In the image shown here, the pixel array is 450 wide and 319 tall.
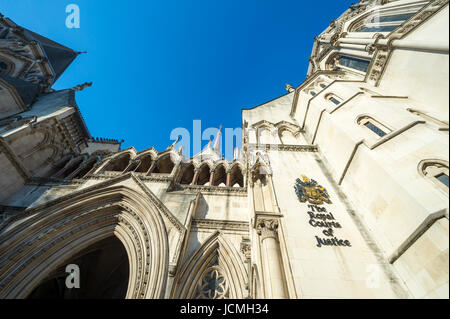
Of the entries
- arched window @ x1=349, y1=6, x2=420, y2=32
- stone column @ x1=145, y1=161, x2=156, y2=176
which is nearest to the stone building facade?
arched window @ x1=349, y1=6, x2=420, y2=32

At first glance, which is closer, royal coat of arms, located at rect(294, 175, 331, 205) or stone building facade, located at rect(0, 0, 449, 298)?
stone building facade, located at rect(0, 0, 449, 298)

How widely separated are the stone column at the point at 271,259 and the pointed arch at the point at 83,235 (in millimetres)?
2934

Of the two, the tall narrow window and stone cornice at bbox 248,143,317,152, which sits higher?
stone cornice at bbox 248,143,317,152

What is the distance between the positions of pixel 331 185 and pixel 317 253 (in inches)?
125

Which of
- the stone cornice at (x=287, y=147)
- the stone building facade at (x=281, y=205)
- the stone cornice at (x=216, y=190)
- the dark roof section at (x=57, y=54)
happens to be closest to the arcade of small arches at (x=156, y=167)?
the stone building facade at (x=281, y=205)

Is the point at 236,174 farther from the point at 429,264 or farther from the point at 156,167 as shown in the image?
the point at 429,264

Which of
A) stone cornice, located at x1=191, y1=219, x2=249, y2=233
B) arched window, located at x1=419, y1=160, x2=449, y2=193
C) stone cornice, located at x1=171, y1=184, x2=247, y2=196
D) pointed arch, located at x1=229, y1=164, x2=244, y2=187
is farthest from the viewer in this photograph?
pointed arch, located at x1=229, y1=164, x2=244, y2=187

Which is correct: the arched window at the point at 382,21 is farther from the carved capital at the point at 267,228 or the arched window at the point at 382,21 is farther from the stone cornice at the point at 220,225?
the stone cornice at the point at 220,225

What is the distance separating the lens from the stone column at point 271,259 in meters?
3.81

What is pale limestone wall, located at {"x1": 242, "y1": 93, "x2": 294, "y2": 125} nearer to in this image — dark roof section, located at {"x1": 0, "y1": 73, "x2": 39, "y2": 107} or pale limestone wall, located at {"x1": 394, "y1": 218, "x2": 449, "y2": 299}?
pale limestone wall, located at {"x1": 394, "y1": 218, "x2": 449, "y2": 299}

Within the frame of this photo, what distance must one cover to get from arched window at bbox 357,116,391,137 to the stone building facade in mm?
57

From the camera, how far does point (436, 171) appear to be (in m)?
3.93

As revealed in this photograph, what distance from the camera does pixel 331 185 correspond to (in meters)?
6.74

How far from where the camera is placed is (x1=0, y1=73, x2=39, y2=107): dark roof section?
12285 mm
